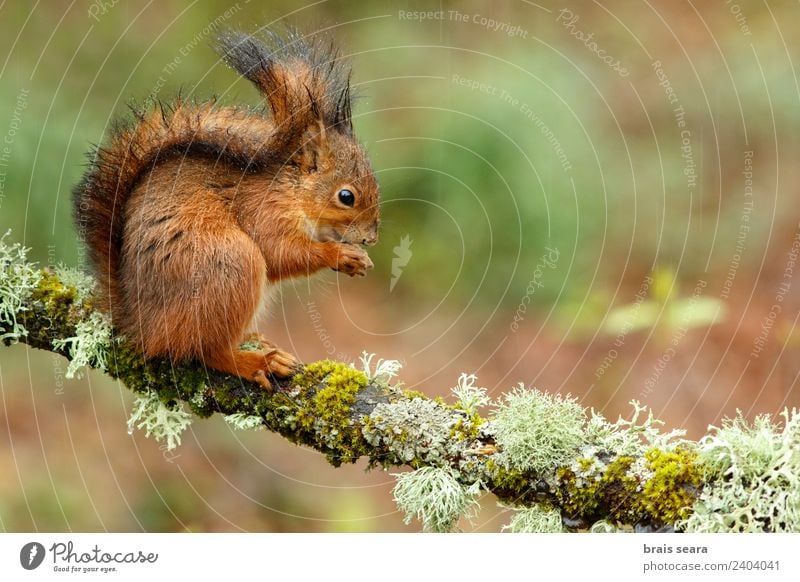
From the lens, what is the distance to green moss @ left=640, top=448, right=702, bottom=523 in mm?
1458

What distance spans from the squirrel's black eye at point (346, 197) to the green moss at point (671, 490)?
3.01ft

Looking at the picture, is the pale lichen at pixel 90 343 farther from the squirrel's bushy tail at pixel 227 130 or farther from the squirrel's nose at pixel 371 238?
the squirrel's nose at pixel 371 238

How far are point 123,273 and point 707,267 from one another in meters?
1.80

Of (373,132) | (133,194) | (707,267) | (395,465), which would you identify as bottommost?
(395,465)

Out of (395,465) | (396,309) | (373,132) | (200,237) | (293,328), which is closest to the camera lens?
(395,465)

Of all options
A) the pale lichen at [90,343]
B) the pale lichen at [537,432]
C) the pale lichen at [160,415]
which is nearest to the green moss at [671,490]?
the pale lichen at [537,432]

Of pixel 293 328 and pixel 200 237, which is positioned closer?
pixel 200 237

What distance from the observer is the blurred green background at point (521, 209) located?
105 inches

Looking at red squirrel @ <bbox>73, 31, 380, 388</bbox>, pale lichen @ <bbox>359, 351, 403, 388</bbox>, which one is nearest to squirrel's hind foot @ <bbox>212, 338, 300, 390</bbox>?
red squirrel @ <bbox>73, 31, 380, 388</bbox>

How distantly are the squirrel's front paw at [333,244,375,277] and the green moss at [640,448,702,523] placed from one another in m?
0.77

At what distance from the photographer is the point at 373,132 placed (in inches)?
109

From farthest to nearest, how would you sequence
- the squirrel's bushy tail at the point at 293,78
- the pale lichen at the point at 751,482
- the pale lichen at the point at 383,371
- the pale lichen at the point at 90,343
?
the squirrel's bushy tail at the point at 293,78
the pale lichen at the point at 90,343
the pale lichen at the point at 383,371
the pale lichen at the point at 751,482

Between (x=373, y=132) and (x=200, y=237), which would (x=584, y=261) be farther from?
(x=200, y=237)

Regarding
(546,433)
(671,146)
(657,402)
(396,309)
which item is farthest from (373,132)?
(546,433)
